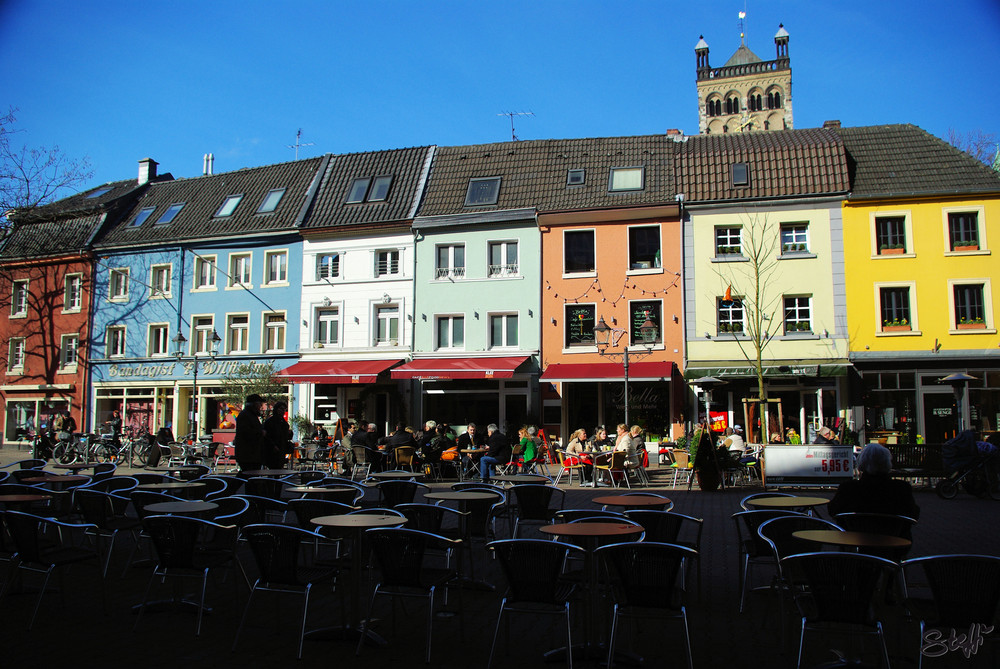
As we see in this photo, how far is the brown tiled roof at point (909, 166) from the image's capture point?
23344mm

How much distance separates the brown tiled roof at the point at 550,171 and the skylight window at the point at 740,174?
6.46 feet

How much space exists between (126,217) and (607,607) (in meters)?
32.5

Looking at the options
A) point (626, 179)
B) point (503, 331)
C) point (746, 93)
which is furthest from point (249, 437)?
point (746, 93)

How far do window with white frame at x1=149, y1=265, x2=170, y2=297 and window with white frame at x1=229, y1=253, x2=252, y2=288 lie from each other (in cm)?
290

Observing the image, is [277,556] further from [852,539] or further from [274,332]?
[274,332]

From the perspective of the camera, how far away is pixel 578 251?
25531mm

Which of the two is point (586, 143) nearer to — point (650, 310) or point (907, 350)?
point (650, 310)

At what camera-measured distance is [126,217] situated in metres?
33.1

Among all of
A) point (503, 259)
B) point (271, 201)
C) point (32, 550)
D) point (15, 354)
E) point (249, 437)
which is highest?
point (271, 201)

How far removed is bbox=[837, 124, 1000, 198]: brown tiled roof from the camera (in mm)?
23344

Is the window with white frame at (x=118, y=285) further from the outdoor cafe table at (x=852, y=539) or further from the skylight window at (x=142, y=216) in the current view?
the outdoor cafe table at (x=852, y=539)

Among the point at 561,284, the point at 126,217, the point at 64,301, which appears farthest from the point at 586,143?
the point at 64,301

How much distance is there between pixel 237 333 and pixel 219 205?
593cm

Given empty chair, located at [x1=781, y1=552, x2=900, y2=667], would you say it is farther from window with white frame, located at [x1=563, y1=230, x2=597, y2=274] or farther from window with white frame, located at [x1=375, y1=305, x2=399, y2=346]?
window with white frame, located at [x1=375, y1=305, x2=399, y2=346]
